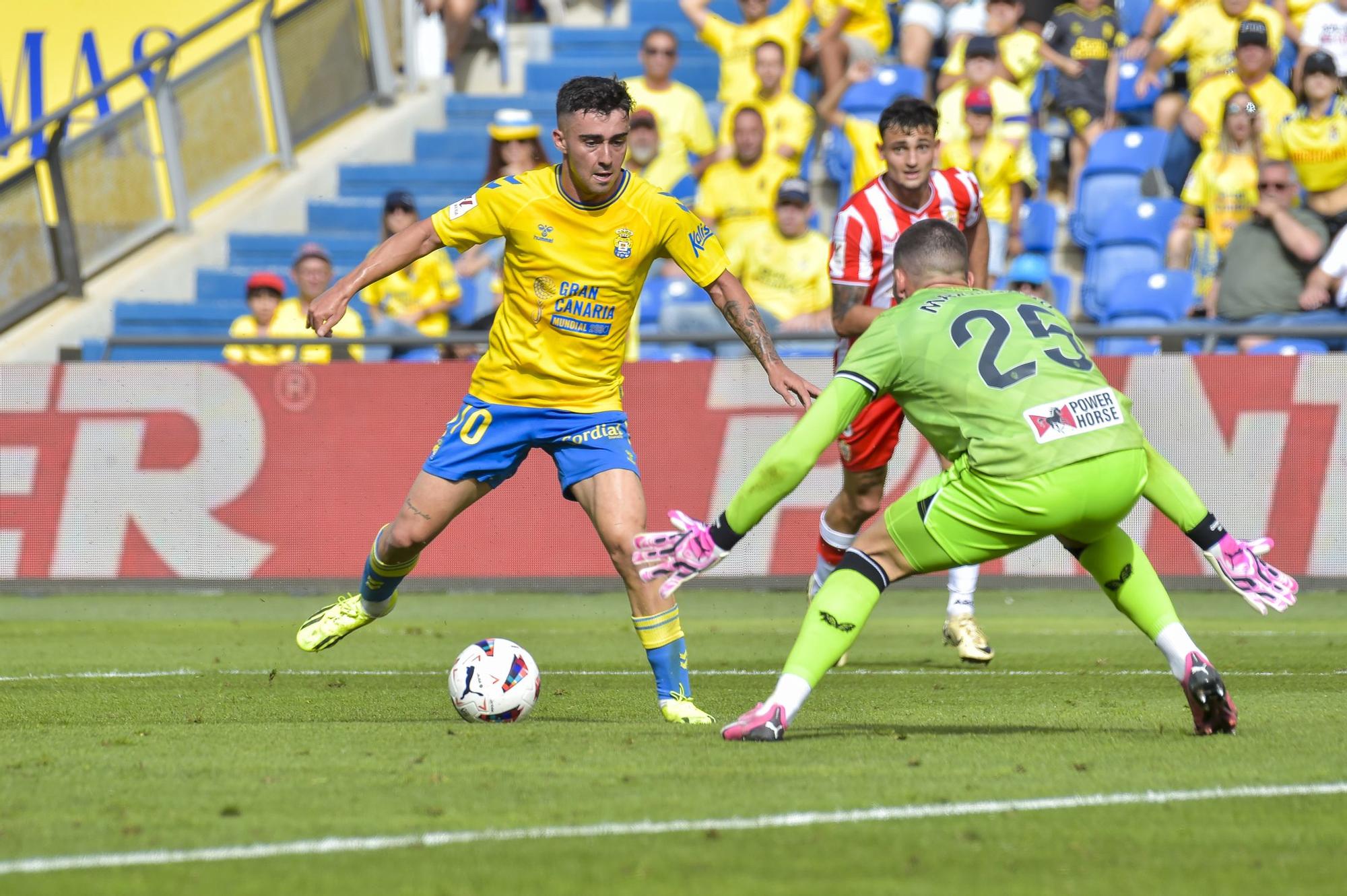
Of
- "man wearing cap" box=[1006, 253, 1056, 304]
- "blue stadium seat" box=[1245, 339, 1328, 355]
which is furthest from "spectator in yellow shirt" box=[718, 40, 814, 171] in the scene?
"blue stadium seat" box=[1245, 339, 1328, 355]

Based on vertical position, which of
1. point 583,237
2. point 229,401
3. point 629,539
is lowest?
point 229,401

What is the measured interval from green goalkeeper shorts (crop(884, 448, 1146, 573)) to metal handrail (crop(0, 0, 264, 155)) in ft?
37.6

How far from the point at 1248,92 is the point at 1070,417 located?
1045 cm

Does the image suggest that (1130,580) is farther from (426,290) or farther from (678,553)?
(426,290)

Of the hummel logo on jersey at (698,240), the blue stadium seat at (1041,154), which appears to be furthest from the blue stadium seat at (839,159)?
the hummel logo on jersey at (698,240)

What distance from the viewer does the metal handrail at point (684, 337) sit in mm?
12086

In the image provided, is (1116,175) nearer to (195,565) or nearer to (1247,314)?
(1247,314)

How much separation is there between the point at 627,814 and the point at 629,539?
2.33 m

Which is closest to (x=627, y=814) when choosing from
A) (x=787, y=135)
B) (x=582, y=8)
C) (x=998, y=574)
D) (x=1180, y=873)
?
(x=1180, y=873)

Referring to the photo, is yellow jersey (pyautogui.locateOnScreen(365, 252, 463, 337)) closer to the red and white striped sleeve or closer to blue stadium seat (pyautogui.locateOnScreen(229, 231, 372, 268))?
blue stadium seat (pyautogui.locateOnScreen(229, 231, 372, 268))

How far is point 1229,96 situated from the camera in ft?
48.8

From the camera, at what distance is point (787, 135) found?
15688 mm

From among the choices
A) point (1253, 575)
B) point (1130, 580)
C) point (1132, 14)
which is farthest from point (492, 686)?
point (1132, 14)

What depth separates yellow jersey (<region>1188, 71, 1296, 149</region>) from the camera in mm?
14766
